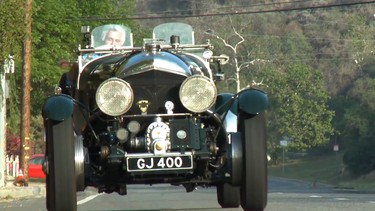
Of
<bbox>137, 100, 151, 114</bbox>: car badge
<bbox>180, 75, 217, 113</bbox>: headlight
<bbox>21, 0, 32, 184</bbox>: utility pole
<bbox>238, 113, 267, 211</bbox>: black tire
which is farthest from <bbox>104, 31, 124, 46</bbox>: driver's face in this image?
<bbox>21, 0, 32, 184</bbox>: utility pole

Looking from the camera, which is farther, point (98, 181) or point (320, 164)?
point (320, 164)

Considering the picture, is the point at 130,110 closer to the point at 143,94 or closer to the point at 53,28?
the point at 143,94

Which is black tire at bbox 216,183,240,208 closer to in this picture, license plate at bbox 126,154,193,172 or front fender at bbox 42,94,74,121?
Answer: license plate at bbox 126,154,193,172

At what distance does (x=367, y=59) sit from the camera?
3885 inches

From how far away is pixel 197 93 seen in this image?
42.5 ft

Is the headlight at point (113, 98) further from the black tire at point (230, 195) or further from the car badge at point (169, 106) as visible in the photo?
the black tire at point (230, 195)

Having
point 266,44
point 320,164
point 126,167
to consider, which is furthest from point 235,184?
point 266,44

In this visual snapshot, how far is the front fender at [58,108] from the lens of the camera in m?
12.9

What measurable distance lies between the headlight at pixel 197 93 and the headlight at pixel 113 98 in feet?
1.82

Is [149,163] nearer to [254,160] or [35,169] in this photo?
[254,160]

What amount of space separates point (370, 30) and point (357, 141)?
34.8 m

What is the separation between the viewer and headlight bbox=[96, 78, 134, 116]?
42.1 feet

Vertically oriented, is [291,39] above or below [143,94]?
above

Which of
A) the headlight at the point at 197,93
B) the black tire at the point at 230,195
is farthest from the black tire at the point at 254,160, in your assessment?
the black tire at the point at 230,195
